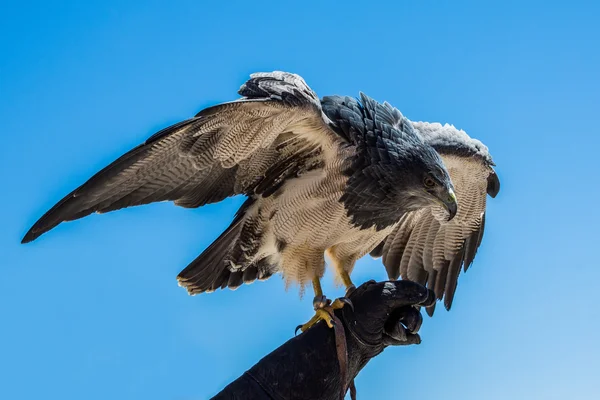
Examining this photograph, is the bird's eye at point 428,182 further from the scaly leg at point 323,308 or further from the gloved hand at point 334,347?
the scaly leg at point 323,308

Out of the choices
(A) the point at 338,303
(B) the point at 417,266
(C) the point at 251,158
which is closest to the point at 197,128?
(C) the point at 251,158

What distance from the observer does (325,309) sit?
5.37 m

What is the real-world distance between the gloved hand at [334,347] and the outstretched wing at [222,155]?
1227mm

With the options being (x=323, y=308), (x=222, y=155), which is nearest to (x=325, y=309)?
(x=323, y=308)

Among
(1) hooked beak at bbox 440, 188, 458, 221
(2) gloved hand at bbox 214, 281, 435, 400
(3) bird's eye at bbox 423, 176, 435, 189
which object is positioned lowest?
(2) gloved hand at bbox 214, 281, 435, 400

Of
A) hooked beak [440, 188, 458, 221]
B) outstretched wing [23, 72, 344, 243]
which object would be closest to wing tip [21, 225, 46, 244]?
outstretched wing [23, 72, 344, 243]

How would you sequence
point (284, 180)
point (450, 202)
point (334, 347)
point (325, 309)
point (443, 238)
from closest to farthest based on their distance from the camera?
point (334, 347)
point (325, 309)
point (450, 202)
point (284, 180)
point (443, 238)

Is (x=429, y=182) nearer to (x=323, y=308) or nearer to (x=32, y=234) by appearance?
(x=323, y=308)

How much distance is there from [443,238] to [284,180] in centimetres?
170

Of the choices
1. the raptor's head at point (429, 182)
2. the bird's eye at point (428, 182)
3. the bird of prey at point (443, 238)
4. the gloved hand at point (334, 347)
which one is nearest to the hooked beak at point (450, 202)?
the raptor's head at point (429, 182)

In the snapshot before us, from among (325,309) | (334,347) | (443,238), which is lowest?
(334,347)

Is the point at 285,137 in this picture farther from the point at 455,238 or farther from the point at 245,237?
the point at 455,238

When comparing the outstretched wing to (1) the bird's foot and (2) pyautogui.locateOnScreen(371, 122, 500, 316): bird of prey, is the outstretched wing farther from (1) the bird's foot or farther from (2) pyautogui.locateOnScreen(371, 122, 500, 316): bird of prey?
(2) pyautogui.locateOnScreen(371, 122, 500, 316): bird of prey

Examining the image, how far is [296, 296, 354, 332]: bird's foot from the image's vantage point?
5.23 meters
